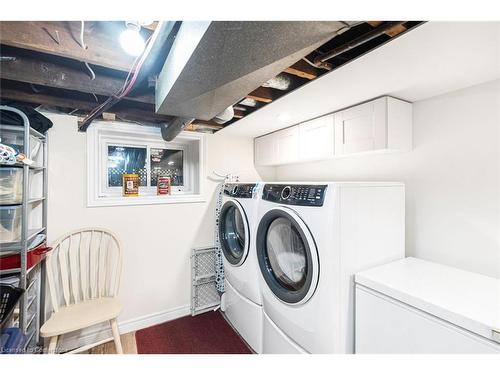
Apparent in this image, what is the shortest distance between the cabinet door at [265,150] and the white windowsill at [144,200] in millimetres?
864

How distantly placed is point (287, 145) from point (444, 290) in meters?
1.71

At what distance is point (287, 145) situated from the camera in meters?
2.40

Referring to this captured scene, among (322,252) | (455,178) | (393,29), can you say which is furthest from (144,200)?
(455,178)

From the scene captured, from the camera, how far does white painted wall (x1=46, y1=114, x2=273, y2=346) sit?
1920mm

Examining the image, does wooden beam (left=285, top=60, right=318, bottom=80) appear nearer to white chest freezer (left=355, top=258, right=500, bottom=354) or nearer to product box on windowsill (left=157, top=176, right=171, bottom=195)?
white chest freezer (left=355, top=258, right=500, bottom=354)

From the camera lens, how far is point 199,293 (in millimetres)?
2533

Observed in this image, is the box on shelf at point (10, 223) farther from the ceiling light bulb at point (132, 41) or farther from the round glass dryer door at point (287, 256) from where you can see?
the round glass dryer door at point (287, 256)

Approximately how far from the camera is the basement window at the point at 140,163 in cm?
205

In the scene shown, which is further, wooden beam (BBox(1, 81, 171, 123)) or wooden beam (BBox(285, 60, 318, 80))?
wooden beam (BBox(1, 81, 171, 123))

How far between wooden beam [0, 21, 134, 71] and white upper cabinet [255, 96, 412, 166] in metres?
1.53

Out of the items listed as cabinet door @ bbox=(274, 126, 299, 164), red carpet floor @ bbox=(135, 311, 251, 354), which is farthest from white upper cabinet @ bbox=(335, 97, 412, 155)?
red carpet floor @ bbox=(135, 311, 251, 354)

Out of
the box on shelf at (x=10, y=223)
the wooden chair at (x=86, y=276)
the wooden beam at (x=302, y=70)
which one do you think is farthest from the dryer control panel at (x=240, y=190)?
the box on shelf at (x=10, y=223)

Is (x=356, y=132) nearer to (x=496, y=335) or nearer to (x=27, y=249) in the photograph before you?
(x=496, y=335)

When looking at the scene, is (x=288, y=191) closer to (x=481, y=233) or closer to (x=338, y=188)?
(x=338, y=188)
